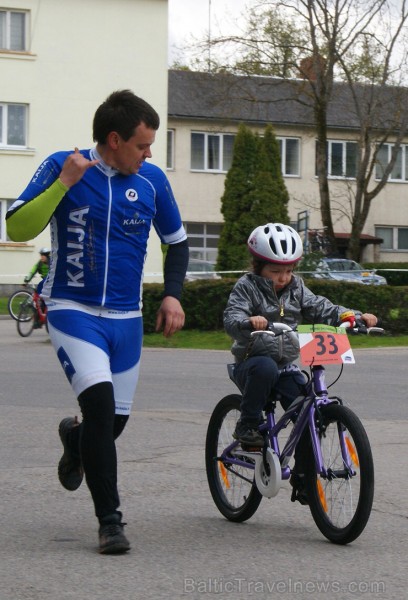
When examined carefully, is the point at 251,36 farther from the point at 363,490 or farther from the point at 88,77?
the point at 363,490

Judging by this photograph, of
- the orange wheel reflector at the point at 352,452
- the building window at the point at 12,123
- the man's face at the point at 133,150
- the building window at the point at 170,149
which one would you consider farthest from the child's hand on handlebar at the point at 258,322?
the building window at the point at 170,149

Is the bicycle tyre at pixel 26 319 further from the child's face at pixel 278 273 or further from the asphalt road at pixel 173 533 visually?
the child's face at pixel 278 273

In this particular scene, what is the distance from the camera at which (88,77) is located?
1610 inches

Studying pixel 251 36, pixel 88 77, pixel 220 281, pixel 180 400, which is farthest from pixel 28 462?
pixel 88 77

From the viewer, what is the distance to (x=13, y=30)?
40750mm

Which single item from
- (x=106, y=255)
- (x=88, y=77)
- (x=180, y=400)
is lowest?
(x=180, y=400)

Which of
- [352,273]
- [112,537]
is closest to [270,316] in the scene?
[112,537]

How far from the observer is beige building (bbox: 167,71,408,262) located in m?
52.0

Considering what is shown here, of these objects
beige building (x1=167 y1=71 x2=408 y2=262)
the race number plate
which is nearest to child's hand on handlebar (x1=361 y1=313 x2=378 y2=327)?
the race number plate

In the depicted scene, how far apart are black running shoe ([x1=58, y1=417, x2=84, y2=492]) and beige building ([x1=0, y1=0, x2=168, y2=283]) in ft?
113

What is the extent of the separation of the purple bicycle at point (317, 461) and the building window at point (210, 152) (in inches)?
1822

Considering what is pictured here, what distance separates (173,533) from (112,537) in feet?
2.02

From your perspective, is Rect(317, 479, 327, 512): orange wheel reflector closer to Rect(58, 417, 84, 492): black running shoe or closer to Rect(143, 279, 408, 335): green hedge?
Rect(58, 417, 84, 492): black running shoe

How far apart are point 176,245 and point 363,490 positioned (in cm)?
152
